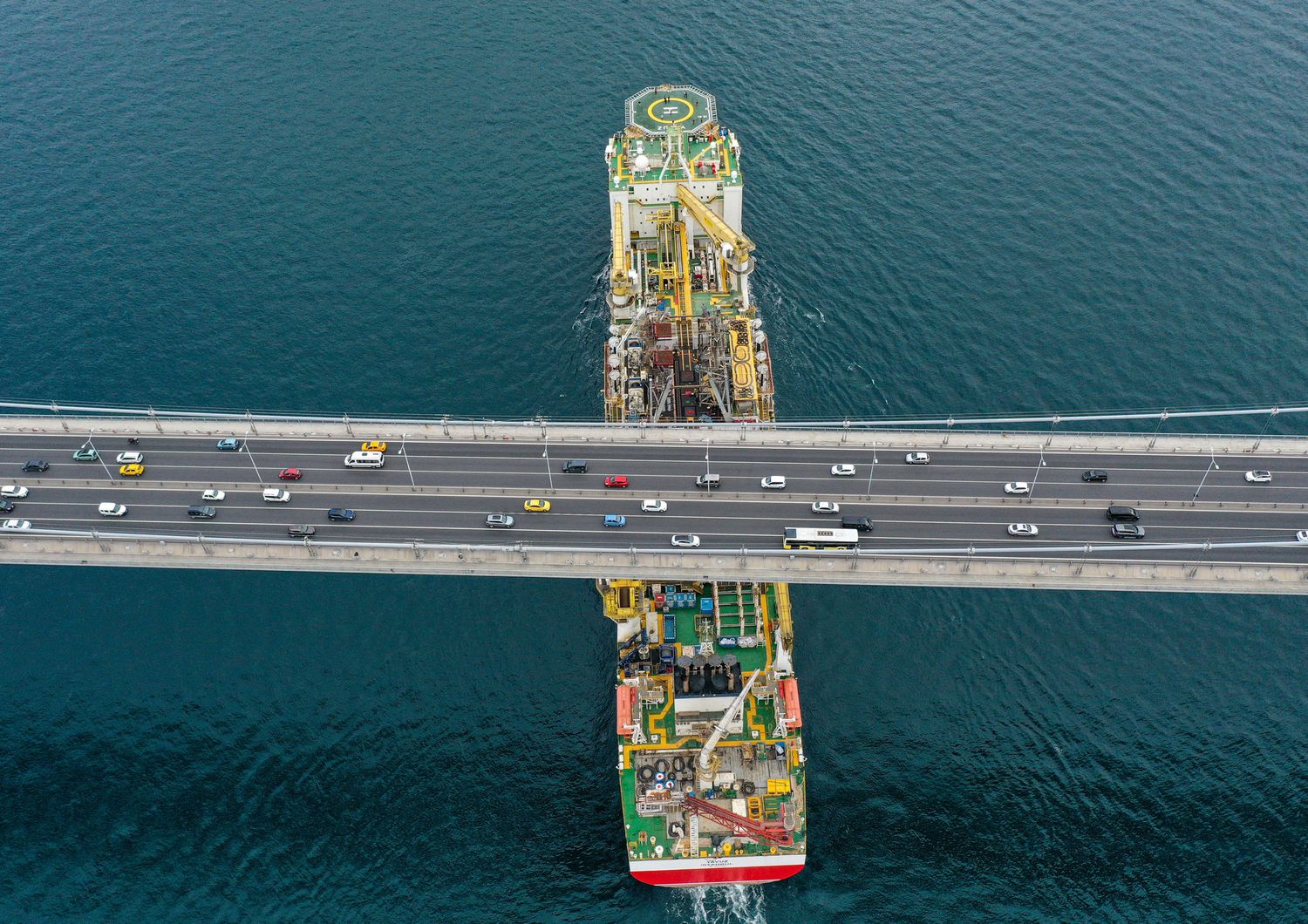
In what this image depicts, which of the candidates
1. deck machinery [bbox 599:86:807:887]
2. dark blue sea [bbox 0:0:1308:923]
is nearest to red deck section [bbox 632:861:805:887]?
deck machinery [bbox 599:86:807:887]

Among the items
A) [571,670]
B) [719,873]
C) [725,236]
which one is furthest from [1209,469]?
[571,670]

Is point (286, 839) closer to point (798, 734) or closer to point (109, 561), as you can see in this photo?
point (109, 561)

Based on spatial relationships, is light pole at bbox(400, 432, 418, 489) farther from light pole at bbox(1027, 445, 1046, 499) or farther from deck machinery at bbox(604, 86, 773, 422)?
light pole at bbox(1027, 445, 1046, 499)

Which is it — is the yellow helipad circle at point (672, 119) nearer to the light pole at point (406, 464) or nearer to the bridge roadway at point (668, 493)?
the bridge roadway at point (668, 493)

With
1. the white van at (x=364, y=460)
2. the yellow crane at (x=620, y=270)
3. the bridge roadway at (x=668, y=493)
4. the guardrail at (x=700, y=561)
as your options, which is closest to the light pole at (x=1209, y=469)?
the bridge roadway at (x=668, y=493)

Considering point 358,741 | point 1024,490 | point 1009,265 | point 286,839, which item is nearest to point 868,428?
point 1024,490

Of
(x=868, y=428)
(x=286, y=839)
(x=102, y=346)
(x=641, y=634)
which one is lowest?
(x=286, y=839)

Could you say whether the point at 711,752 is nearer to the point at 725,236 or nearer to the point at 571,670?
the point at 571,670
